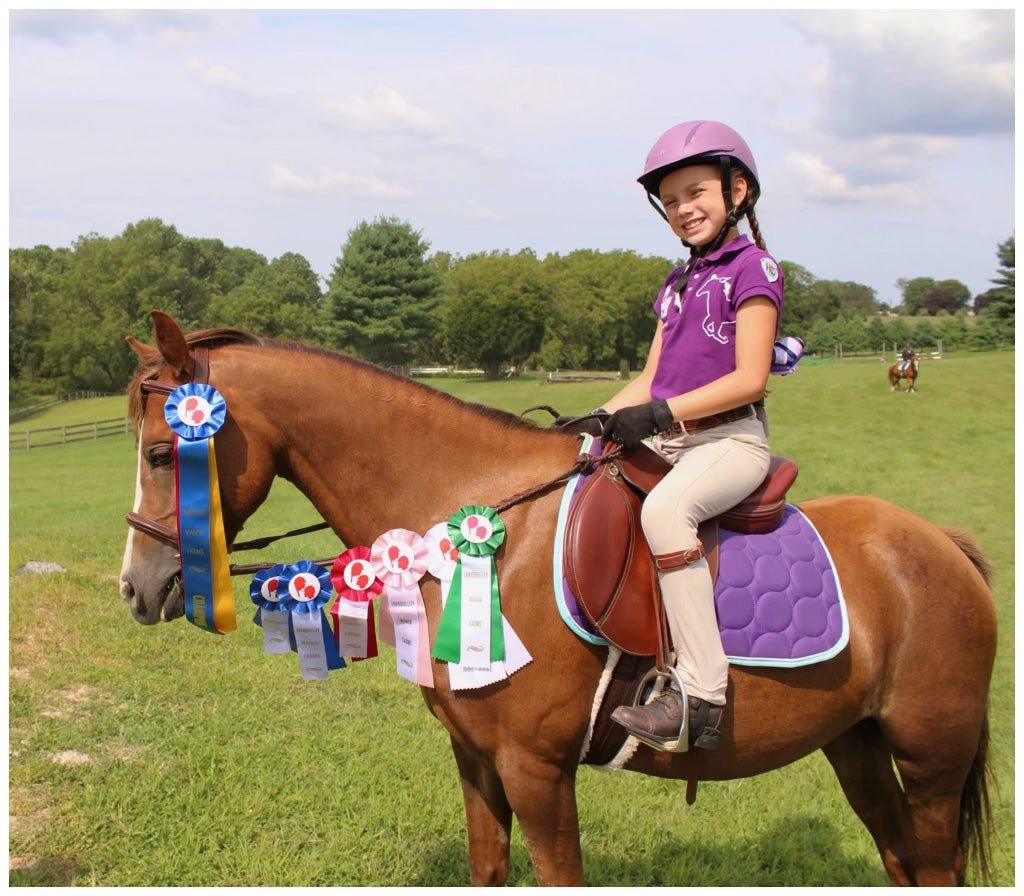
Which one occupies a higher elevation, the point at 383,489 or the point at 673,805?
the point at 383,489

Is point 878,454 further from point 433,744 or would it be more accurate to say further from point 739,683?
point 739,683

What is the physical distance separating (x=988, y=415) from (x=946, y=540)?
91.9 ft

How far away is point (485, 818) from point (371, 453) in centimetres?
151

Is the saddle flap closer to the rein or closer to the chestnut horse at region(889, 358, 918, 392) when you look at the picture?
the rein

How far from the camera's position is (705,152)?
287 cm

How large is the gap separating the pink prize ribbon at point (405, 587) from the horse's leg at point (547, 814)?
437 mm

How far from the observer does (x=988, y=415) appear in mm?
27266

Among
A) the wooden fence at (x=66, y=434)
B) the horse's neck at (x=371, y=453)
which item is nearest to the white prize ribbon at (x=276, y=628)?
the horse's neck at (x=371, y=453)

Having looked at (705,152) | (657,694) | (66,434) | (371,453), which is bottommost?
(66,434)

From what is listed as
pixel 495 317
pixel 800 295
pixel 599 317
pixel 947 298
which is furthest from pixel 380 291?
pixel 947 298

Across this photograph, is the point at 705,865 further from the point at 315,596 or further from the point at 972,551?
the point at 315,596

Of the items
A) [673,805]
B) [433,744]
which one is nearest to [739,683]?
[673,805]

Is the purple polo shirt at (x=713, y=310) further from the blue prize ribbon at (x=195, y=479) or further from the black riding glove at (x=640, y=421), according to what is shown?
the blue prize ribbon at (x=195, y=479)

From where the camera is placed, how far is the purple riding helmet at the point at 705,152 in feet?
9.46
